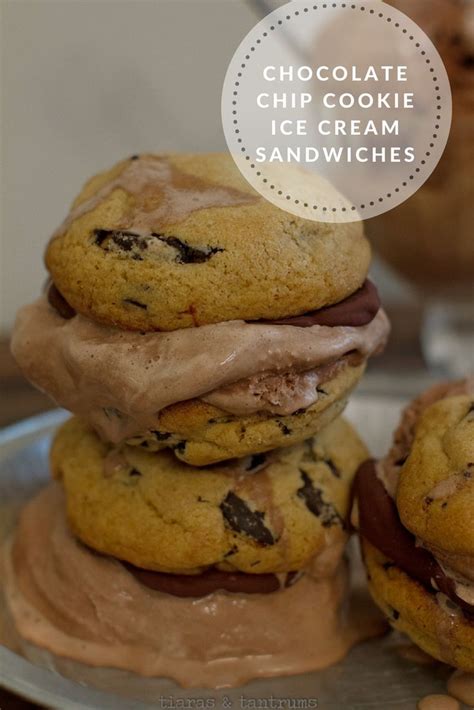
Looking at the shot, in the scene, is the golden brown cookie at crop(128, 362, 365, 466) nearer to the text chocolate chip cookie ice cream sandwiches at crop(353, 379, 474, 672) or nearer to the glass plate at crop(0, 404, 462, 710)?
the text chocolate chip cookie ice cream sandwiches at crop(353, 379, 474, 672)

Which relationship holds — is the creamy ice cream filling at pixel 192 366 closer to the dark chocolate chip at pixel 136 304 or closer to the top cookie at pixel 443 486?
the dark chocolate chip at pixel 136 304

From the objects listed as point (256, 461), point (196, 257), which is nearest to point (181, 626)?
point (256, 461)

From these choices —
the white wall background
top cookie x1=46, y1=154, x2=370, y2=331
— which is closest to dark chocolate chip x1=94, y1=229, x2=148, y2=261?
top cookie x1=46, y1=154, x2=370, y2=331

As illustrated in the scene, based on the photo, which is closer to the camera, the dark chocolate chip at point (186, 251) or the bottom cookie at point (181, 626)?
the dark chocolate chip at point (186, 251)

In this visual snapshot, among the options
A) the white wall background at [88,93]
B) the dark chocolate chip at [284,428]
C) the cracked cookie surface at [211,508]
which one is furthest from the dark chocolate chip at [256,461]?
the white wall background at [88,93]

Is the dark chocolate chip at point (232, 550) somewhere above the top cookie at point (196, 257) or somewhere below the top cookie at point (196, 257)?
Answer: below

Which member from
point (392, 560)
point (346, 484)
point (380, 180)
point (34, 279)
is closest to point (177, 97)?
point (34, 279)

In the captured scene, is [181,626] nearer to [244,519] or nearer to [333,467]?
[244,519]
